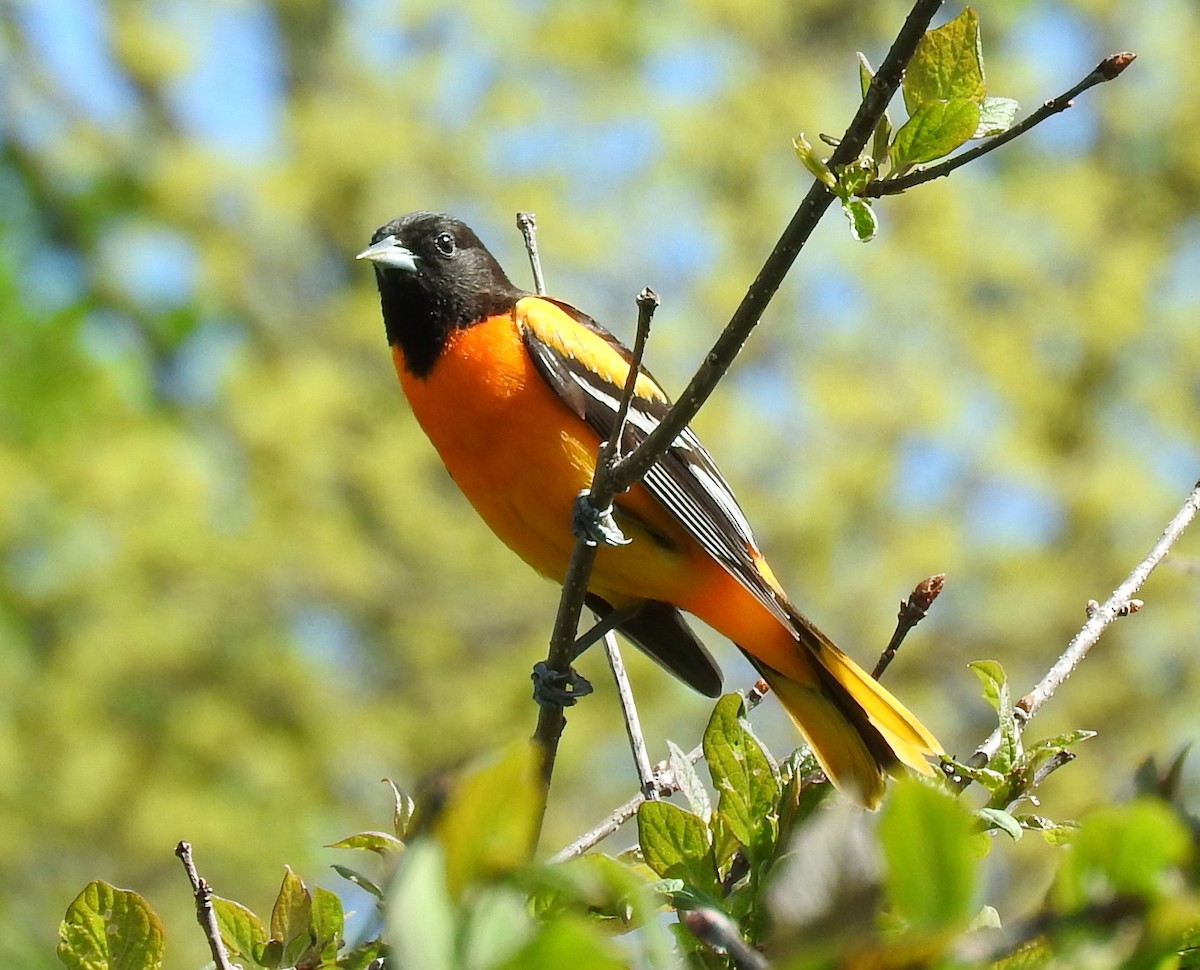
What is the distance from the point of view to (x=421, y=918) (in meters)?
0.64

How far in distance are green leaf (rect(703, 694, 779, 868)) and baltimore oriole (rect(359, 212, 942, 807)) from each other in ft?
5.46

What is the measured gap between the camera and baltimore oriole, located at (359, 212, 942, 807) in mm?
3320

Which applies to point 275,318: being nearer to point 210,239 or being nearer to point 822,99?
point 210,239

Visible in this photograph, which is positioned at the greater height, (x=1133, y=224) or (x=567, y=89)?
(x=567, y=89)

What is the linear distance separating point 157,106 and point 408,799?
16.5m

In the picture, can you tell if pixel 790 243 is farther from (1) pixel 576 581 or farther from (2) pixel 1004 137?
(1) pixel 576 581

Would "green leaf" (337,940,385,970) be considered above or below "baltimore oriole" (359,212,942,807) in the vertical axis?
below

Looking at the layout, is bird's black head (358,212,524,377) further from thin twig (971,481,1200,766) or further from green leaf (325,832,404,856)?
green leaf (325,832,404,856)

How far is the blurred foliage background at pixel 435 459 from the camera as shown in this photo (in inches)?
484

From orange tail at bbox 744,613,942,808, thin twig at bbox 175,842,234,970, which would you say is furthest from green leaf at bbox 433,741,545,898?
orange tail at bbox 744,613,942,808

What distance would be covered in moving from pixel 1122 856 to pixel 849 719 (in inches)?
107

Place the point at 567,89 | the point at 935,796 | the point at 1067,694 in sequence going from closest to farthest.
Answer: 1. the point at 935,796
2. the point at 1067,694
3. the point at 567,89

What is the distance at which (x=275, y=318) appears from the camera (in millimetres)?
15086

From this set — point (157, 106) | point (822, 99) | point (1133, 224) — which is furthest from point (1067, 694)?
point (157, 106)
